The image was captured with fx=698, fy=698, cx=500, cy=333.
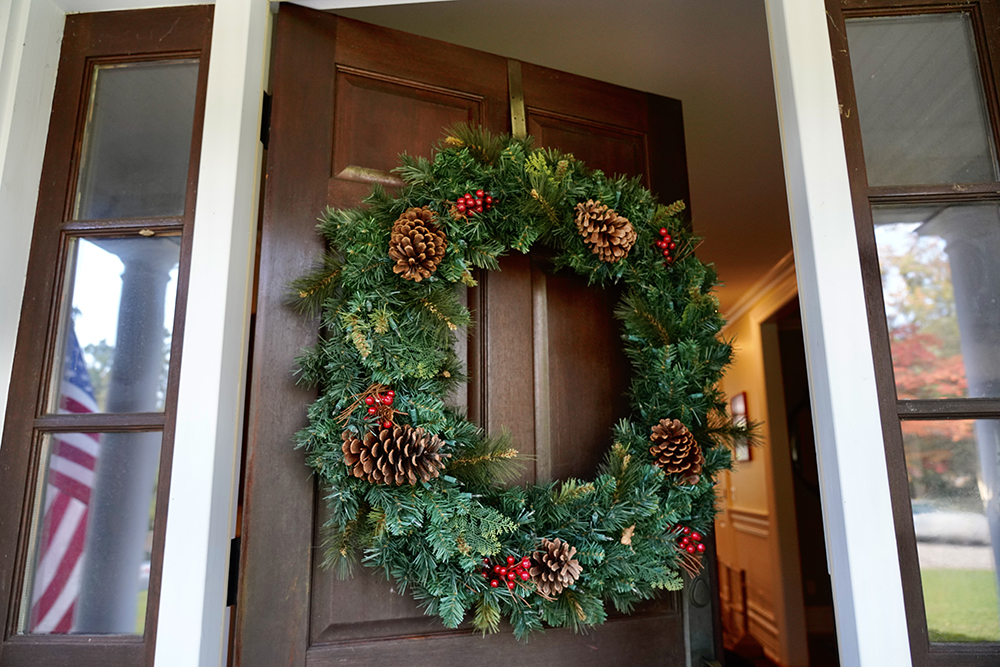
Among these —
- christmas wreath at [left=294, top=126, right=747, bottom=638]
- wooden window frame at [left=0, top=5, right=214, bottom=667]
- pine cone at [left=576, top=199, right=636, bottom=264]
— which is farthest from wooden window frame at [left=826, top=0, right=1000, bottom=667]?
wooden window frame at [left=0, top=5, right=214, bottom=667]

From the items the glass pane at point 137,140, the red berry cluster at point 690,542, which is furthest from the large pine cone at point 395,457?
the glass pane at point 137,140

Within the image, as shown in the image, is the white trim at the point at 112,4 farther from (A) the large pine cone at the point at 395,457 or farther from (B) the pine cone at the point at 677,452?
(B) the pine cone at the point at 677,452

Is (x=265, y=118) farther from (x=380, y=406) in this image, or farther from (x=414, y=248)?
(x=380, y=406)

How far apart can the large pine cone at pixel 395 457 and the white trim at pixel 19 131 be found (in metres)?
0.69

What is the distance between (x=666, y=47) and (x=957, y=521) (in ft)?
4.95

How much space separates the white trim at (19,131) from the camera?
1329mm

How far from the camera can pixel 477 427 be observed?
143cm

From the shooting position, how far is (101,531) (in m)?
1.27

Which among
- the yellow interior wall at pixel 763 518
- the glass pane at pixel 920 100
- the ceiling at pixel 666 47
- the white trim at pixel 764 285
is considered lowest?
the yellow interior wall at pixel 763 518

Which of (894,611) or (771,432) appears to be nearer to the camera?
(894,611)

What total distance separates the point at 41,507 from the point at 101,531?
0.12 meters

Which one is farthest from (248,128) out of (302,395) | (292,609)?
(292,609)

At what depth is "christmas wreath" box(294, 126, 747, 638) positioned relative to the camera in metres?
1.24

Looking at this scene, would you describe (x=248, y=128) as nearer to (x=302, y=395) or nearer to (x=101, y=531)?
(x=302, y=395)
